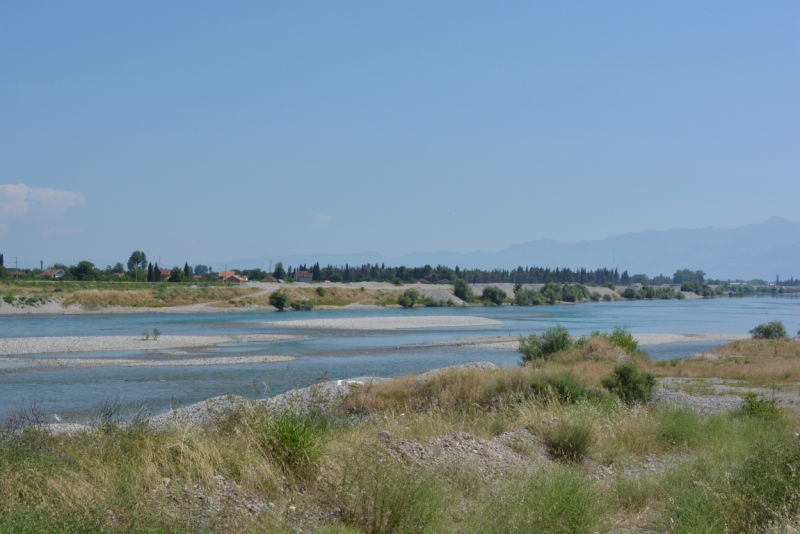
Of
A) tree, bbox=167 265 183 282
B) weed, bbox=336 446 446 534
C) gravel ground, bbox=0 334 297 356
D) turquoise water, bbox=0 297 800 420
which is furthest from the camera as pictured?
tree, bbox=167 265 183 282

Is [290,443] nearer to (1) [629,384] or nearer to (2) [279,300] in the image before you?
(1) [629,384]

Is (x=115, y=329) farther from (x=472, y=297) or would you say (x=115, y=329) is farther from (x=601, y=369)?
(x=472, y=297)

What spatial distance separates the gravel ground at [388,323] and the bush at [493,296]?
51.0 m

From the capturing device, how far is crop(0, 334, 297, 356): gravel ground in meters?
43.0

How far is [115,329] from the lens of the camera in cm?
6028

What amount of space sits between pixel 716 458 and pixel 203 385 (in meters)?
24.0

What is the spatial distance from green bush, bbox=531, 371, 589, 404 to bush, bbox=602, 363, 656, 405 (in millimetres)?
961

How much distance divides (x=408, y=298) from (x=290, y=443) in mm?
111281

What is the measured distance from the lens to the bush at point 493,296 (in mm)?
136613

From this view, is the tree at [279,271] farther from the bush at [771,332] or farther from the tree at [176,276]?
the bush at [771,332]

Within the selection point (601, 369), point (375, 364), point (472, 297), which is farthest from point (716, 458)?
point (472, 297)

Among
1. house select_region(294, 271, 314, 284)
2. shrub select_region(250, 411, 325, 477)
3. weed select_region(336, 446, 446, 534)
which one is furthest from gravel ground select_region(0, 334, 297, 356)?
house select_region(294, 271, 314, 284)

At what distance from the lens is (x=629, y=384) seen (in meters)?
18.9

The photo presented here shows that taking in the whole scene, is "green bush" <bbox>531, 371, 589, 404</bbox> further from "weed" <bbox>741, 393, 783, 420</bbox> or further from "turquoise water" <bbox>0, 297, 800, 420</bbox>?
"turquoise water" <bbox>0, 297, 800, 420</bbox>
